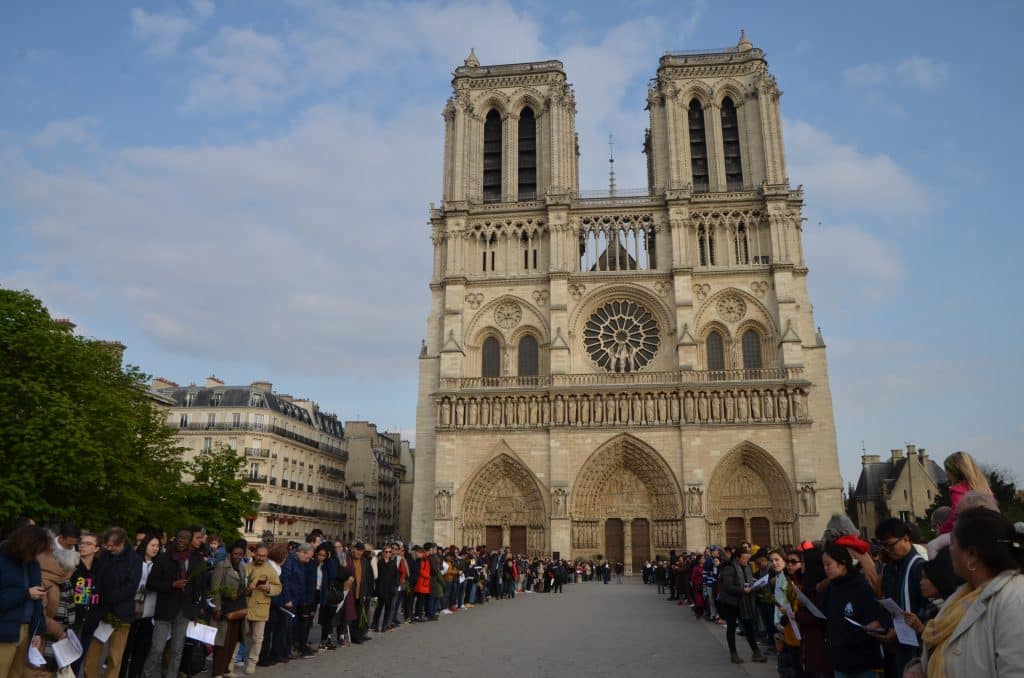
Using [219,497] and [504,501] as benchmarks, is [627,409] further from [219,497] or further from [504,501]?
[219,497]

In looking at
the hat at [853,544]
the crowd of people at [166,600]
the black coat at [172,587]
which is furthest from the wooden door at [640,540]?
the hat at [853,544]

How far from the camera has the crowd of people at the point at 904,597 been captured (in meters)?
2.55

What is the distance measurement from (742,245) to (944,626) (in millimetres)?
30753

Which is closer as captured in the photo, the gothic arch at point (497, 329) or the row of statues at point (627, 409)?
the row of statues at point (627, 409)

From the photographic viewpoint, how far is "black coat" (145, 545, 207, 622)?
277 inches

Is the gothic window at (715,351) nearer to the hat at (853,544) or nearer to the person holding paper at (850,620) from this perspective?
the hat at (853,544)

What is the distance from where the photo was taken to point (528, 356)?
3231cm

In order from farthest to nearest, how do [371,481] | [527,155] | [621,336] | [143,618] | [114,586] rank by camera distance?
[371,481] < [527,155] < [621,336] < [143,618] < [114,586]

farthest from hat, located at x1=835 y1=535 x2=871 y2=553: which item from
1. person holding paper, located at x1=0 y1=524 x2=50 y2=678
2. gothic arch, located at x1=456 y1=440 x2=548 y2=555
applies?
gothic arch, located at x1=456 y1=440 x2=548 y2=555

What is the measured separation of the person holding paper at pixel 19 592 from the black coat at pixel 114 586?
1.42m

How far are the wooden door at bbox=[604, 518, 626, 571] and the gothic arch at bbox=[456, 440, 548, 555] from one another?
2.69 metres

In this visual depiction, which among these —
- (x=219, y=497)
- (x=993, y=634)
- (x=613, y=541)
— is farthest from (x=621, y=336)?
(x=993, y=634)

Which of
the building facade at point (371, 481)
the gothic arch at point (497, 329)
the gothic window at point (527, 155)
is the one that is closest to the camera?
the gothic arch at point (497, 329)

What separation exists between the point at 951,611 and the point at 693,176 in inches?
1293
